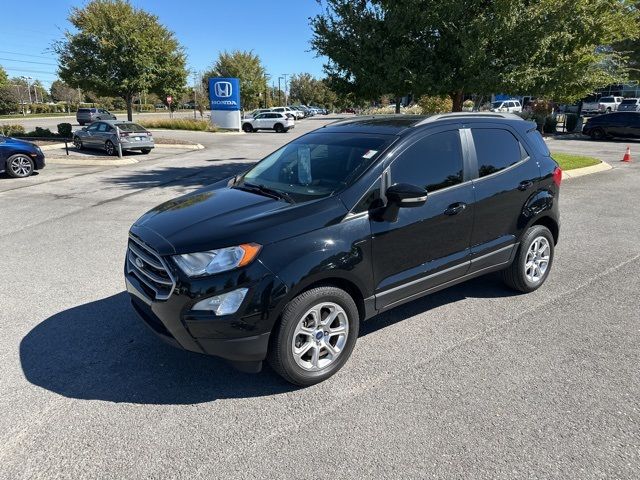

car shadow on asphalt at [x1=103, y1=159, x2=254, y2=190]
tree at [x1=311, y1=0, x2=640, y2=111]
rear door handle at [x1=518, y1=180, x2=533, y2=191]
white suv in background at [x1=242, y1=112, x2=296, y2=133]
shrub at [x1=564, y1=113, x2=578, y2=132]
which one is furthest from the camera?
white suv in background at [x1=242, y1=112, x2=296, y2=133]

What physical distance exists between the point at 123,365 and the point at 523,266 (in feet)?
12.3

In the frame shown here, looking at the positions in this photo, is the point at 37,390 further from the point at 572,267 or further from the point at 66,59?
the point at 66,59

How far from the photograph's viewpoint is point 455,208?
3854 millimetres

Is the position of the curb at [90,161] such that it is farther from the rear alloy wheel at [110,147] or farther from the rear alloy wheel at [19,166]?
the rear alloy wheel at [19,166]

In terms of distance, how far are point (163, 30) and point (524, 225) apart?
26.9 metres

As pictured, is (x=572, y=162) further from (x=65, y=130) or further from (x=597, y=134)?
(x=65, y=130)

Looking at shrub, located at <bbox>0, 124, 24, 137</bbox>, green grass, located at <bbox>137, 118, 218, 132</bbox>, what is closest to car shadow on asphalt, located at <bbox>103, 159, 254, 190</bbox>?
shrub, located at <bbox>0, 124, 24, 137</bbox>

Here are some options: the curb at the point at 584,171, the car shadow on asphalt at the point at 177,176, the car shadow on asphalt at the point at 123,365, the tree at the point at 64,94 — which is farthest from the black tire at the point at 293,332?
the tree at the point at 64,94

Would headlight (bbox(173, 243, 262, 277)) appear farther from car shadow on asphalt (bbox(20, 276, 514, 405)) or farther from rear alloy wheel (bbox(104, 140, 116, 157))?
rear alloy wheel (bbox(104, 140, 116, 157))

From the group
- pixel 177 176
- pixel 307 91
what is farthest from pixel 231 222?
pixel 307 91

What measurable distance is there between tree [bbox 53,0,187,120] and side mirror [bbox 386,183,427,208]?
24.9 m

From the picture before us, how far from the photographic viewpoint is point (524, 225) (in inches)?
178

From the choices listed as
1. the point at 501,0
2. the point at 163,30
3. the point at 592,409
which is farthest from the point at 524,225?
the point at 163,30

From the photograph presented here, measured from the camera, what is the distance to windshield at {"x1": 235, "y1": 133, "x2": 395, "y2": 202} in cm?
352
